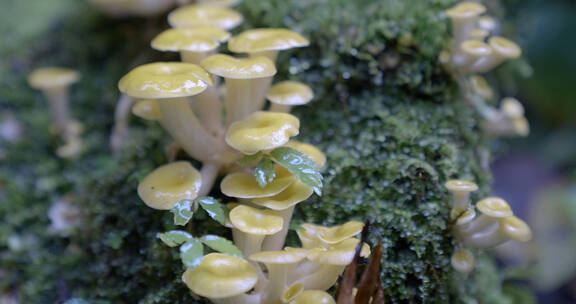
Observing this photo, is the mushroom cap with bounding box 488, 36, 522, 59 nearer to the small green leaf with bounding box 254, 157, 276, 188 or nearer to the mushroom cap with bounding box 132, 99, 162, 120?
the small green leaf with bounding box 254, 157, 276, 188

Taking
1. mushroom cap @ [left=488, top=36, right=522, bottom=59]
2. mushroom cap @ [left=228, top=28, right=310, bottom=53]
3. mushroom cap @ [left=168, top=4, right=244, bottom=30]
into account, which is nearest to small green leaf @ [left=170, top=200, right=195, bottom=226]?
mushroom cap @ [left=228, top=28, right=310, bottom=53]

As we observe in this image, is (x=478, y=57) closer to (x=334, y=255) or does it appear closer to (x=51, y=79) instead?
(x=334, y=255)

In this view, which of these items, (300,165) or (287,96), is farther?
(287,96)

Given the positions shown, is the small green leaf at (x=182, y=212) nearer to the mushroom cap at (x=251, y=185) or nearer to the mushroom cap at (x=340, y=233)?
the mushroom cap at (x=251, y=185)

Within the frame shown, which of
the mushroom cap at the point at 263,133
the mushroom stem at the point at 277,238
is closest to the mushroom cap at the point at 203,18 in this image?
the mushroom cap at the point at 263,133

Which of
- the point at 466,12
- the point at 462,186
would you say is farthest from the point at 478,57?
the point at 462,186
